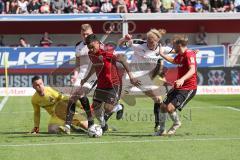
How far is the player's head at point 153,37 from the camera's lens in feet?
44.0

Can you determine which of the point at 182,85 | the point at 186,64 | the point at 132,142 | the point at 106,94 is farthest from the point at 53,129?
the point at 186,64

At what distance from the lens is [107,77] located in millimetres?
13383

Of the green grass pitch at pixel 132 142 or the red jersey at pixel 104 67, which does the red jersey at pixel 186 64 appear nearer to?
the green grass pitch at pixel 132 142

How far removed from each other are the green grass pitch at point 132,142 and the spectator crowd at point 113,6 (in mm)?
19841

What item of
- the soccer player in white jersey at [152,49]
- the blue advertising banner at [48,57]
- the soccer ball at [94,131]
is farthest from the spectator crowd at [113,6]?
the soccer ball at [94,131]

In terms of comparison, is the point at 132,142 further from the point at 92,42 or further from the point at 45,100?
the point at 45,100

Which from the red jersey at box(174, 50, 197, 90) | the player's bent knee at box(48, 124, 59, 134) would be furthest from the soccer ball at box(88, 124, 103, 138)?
the red jersey at box(174, 50, 197, 90)

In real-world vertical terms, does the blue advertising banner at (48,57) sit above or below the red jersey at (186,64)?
below

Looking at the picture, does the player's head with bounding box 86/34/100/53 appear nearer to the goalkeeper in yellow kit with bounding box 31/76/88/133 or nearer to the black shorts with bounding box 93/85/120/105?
Result: the black shorts with bounding box 93/85/120/105

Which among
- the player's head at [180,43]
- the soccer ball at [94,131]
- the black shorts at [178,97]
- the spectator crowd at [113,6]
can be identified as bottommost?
the soccer ball at [94,131]

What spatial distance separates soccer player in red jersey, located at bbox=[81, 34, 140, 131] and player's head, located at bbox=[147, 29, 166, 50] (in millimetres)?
734

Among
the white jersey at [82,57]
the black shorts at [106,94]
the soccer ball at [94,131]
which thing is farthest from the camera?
the white jersey at [82,57]

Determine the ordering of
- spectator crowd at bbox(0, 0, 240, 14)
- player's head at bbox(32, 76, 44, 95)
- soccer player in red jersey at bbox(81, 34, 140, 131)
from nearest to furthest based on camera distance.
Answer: soccer player in red jersey at bbox(81, 34, 140, 131), player's head at bbox(32, 76, 44, 95), spectator crowd at bbox(0, 0, 240, 14)

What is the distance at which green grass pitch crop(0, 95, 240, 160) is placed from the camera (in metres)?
10.1
